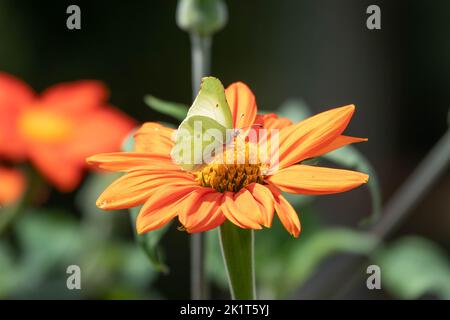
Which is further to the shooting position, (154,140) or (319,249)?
(319,249)

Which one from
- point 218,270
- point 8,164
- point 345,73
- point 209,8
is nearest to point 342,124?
point 209,8

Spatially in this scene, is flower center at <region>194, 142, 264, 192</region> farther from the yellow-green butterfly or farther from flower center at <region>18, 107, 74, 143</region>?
flower center at <region>18, 107, 74, 143</region>

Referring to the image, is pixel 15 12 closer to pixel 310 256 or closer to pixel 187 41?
pixel 187 41

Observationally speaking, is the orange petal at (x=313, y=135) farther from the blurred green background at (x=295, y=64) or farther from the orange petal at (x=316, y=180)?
the blurred green background at (x=295, y=64)

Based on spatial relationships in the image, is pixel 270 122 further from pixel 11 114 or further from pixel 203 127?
pixel 11 114

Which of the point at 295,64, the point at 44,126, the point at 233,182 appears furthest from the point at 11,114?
the point at 295,64

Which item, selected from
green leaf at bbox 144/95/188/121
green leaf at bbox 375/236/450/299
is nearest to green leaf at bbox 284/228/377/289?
green leaf at bbox 375/236/450/299

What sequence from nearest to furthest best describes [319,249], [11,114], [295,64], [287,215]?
[287,215], [319,249], [11,114], [295,64]
